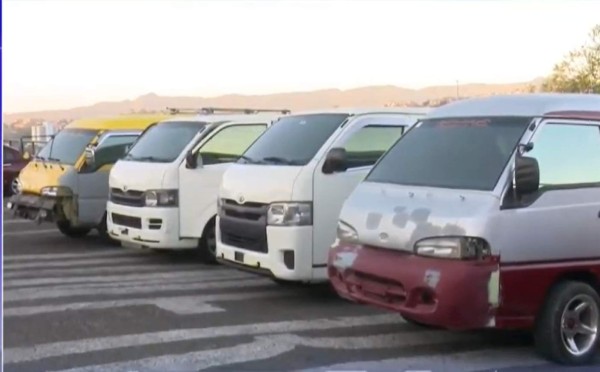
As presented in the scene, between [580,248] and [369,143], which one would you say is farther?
[369,143]

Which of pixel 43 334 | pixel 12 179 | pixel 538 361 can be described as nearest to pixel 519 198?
pixel 538 361

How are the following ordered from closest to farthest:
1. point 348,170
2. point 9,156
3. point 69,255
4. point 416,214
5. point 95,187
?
point 416,214 < point 348,170 < point 69,255 < point 95,187 < point 9,156

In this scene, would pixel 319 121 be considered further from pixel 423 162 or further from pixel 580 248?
pixel 580 248

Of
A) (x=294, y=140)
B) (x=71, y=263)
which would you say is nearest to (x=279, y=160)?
(x=294, y=140)

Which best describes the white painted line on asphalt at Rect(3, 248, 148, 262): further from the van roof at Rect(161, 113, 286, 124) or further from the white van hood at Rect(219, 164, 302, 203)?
the white van hood at Rect(219, 164, 302, 203)

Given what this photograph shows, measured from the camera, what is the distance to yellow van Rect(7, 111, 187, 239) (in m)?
13.3

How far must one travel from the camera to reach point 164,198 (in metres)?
11.4

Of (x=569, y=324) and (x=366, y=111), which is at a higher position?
(x=366, y=111)

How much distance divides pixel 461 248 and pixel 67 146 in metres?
9.13

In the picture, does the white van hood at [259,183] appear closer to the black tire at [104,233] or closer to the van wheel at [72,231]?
the black tire at [104,233]

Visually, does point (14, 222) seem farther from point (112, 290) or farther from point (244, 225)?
point (244, 225)

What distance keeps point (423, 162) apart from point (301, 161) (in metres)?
1.91

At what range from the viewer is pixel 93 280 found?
10.4m

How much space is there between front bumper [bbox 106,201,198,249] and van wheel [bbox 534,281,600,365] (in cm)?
565
